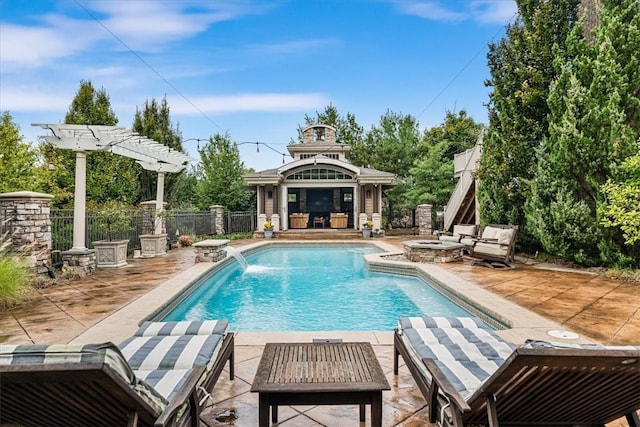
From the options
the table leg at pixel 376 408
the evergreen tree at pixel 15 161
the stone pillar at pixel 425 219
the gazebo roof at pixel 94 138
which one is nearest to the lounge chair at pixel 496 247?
the stone pillar at pixel 425 219

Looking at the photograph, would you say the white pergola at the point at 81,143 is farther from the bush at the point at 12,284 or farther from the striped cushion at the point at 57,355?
the striped cushion at the point at 57,355

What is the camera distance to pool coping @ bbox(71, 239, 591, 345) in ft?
14.4

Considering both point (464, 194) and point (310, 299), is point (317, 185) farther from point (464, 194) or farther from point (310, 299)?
point (310, 299)

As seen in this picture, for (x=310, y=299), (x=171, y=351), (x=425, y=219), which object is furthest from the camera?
(x=425, y=219)

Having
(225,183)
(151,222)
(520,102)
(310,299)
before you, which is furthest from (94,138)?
(225,183)

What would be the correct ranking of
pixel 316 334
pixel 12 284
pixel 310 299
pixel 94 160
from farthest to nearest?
pixel 94 160
pixel 310 299
pixel 12 284
pixel 316 334

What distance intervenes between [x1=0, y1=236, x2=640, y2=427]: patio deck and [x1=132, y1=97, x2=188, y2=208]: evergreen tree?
9.90 meters

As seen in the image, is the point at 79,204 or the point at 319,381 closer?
the point at 319,381

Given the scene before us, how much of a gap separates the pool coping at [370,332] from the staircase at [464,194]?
20.6 ft

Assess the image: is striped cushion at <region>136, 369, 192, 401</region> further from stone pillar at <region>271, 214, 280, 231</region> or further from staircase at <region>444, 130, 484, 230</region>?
stone pillar at <region>271, 214, 280, 231</region>

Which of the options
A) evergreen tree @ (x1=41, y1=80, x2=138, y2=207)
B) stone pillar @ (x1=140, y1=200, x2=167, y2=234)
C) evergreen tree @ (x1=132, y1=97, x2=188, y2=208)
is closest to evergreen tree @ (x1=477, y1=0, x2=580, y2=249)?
stone pillar @ (x1=140, y1=200, x2=167, y2=234)

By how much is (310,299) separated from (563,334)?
4.37m

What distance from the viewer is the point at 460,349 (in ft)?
9.64

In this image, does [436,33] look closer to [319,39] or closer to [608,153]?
[319,39]
